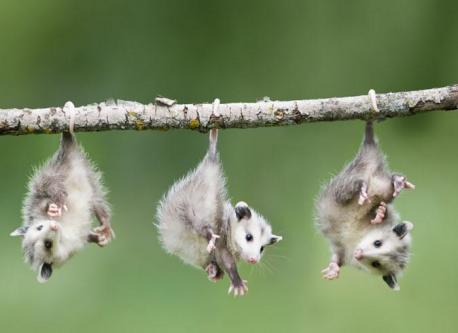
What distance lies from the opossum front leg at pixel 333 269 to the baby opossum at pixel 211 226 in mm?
291

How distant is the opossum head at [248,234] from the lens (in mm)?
4281

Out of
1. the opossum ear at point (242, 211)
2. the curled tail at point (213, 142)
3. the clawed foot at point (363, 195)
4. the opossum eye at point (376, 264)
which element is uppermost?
the curled tail at point (213, 142)

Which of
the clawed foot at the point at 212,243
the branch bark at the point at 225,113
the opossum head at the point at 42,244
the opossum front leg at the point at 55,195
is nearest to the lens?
the branch bark at the point at 225,113

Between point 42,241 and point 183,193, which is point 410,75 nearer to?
point 183,193

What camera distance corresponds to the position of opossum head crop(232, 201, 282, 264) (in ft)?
14.0

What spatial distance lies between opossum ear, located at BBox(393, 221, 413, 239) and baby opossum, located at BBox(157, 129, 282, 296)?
0.57 m

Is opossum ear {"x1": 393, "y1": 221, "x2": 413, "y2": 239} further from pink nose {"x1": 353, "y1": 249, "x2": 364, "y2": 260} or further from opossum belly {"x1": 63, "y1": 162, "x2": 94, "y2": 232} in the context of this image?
opossum belly {"x1": 63, "y1": 162, "x2": 94, "y2": 232}

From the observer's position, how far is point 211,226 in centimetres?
439

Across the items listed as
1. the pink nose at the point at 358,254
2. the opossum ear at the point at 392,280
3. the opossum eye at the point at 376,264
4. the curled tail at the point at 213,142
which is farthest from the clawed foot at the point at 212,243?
the opossum ear at the point at 392,280

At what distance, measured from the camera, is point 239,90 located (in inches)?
295

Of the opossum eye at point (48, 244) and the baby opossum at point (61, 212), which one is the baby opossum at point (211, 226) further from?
the opossum eye at point (48, 244)

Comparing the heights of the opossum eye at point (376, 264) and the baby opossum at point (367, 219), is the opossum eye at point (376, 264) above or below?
below

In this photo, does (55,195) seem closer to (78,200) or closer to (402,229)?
(78,200)

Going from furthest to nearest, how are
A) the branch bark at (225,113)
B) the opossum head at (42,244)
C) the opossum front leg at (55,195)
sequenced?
the opossum front leg at (55,195), the opossum head at (42,244), the branch bark at (225,113)
